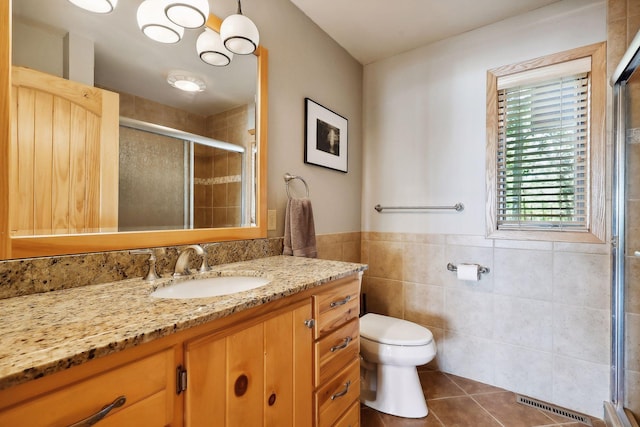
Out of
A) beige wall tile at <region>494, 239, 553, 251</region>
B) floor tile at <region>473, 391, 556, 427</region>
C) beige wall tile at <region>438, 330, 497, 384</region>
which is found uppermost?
beige wall tile at <region>494, 239, 553, 251</region>

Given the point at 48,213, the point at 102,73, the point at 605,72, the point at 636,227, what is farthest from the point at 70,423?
the point at 605,72

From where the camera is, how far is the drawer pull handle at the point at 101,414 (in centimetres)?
51

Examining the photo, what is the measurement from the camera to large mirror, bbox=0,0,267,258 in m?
0.86

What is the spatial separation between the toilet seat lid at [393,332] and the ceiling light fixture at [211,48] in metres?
1.61

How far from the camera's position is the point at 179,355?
26.0 inches

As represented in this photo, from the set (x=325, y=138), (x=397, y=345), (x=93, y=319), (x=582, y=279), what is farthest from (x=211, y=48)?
(x=582, y=279)

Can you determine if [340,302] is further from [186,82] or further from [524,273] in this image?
[524,273]

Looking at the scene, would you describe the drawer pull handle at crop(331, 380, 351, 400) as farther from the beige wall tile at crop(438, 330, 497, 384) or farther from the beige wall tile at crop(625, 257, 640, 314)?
the beige wall tile at crop(625, 257, 640, 314)

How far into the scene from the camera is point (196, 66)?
129 cm

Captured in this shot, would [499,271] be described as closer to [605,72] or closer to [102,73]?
[605,72]

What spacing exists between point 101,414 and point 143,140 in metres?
0.91

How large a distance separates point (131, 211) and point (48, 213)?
228 mm

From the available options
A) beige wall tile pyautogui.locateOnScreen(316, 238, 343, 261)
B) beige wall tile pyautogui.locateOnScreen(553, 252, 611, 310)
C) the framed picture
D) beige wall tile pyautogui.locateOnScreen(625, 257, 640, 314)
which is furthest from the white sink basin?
beige wall tile pyautogui.locateOnScreen(625, 257, 640, 314)

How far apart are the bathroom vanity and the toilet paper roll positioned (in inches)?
41.3
